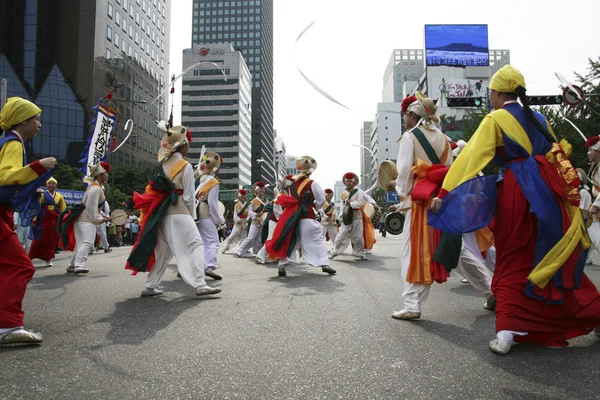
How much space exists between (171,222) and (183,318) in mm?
1662

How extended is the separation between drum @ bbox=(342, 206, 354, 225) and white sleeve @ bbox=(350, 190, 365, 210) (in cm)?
16

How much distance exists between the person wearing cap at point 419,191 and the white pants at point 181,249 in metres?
2.44

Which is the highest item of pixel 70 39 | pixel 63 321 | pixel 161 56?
pixel 161 56

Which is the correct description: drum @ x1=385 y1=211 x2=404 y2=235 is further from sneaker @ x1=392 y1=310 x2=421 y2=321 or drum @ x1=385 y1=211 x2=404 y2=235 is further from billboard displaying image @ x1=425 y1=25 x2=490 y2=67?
billboard displaying image @ x1=425 y1=25 x2=490 y2=67

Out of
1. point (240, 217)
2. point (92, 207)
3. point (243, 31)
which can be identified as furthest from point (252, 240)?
point (243, 31)

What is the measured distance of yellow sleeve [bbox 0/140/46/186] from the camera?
136 inches

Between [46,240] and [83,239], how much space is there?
1.58 metres

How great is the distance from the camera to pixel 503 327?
3.06m

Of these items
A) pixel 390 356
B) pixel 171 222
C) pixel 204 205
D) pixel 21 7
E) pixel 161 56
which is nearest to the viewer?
pixel 390 356

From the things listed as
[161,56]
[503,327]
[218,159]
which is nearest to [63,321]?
[503,327]

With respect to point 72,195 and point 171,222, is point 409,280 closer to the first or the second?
point 171,222

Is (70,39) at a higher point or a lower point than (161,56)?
lower

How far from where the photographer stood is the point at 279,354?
2.98 meters

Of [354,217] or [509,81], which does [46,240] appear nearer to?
[354,217]
